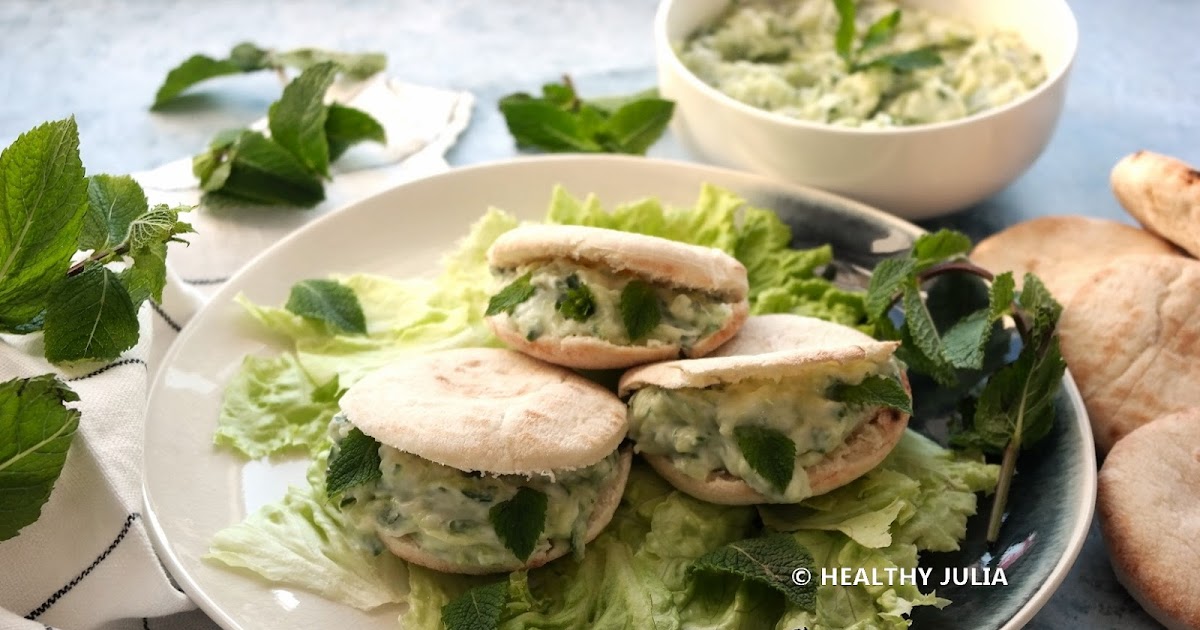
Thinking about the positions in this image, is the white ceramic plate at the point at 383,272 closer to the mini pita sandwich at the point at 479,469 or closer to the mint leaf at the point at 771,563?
the mini pita sandwich at the point at 479,469

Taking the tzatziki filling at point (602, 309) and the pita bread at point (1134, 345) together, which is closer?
the tzatziki filling at point (602, 309)

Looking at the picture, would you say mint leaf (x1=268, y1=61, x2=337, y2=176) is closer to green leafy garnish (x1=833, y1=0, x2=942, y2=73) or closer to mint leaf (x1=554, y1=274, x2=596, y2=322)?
mint leaf (x1=554, y1=274, x2=596, y2=322)

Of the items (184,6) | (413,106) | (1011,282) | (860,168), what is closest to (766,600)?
(1011,282)

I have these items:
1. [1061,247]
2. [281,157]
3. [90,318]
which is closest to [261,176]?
[281,157]

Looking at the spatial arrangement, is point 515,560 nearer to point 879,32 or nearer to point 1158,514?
point 1158,514

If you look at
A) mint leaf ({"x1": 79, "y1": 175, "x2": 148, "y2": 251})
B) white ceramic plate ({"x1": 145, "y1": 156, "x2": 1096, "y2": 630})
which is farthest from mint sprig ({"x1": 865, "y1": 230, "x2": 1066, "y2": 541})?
mint leaf ({"x1": 79, "y1": 175, "x2": 148, "y2": 251})

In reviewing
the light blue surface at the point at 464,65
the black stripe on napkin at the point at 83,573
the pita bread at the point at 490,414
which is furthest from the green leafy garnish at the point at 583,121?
the black stripe on napkin at the point at 83,573
